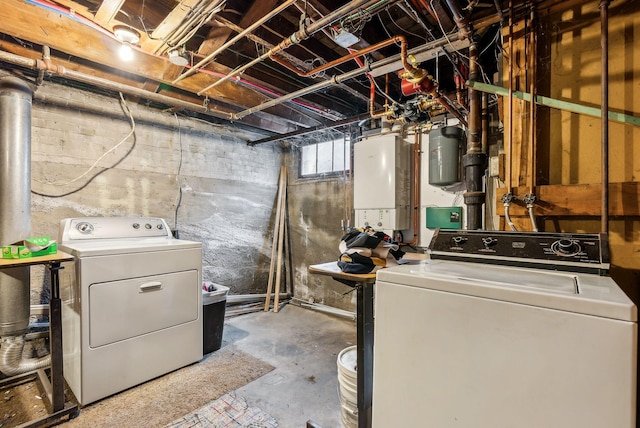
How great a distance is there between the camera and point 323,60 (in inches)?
90.1

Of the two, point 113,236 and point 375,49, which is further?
point 113,236

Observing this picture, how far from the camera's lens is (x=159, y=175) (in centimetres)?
334

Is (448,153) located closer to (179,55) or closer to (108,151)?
(179,55)

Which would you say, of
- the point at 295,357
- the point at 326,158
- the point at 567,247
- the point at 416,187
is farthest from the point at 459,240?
the point at 326,158

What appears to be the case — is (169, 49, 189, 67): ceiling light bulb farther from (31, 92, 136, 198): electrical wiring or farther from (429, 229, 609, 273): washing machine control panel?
(429, 229, 609, 273): washing machine control panel

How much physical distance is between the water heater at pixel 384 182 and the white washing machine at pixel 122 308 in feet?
5.29

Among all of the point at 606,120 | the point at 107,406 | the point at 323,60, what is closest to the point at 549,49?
the point at 606,120

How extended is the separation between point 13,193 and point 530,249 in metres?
3.31

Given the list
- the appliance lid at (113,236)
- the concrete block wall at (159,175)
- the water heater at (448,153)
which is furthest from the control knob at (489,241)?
the concrete block wall at (159,175)

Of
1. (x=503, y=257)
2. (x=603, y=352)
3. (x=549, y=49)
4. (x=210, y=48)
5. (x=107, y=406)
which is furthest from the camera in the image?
(x=210, y=48)

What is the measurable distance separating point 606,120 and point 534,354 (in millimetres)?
1156

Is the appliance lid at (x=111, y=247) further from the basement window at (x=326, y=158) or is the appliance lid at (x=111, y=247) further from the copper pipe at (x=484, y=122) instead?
the copper pipe at (x=484, y=122)

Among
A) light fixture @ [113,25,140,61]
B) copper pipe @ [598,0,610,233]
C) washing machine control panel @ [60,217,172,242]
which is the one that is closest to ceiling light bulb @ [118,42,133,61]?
light fixture @ [113,25,140,61]

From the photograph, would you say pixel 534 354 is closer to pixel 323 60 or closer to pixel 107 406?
pixel 323 60
